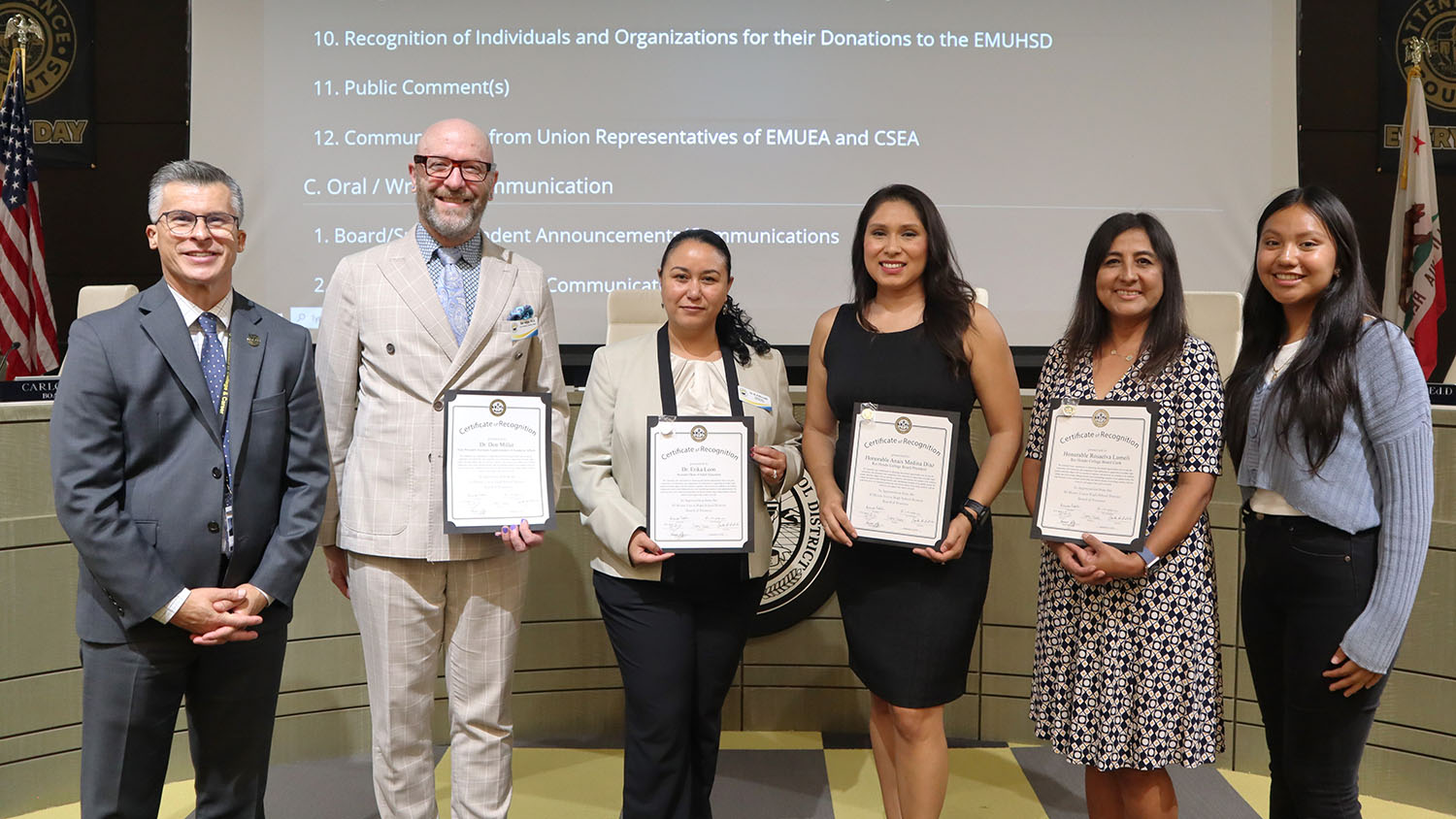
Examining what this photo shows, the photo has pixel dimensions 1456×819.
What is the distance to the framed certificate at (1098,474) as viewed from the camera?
1.99m

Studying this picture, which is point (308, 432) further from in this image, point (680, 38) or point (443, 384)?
point (680, 38)

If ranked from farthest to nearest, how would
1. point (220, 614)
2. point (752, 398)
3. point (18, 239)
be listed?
point (18, 239) → point (752, 398) → point (220, 614)

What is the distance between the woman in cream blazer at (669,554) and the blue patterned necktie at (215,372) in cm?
73

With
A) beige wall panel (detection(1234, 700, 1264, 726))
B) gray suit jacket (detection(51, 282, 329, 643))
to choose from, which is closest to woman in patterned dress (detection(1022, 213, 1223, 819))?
beige wall panel (detection(1234, 700, 1264, 726))

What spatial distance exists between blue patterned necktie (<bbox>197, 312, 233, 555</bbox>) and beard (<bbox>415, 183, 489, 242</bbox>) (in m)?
0.53

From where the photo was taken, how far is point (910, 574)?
221 centimetres

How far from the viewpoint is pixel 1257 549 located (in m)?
1.98

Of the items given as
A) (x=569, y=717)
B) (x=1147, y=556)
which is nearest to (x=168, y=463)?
(x=1147, y=556)

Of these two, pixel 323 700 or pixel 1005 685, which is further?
pixel 1005 685

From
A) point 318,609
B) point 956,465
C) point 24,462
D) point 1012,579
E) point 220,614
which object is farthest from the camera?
point 1012,579

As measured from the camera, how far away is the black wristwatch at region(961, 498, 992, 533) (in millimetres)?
2161

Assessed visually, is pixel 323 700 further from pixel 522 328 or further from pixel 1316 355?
pixel 1316 355

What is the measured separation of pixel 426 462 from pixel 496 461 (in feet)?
0.61

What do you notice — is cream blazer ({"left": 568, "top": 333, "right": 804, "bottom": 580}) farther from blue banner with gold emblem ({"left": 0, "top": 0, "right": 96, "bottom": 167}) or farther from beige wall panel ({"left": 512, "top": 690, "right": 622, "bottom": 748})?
blue banner with gold emblem ({"left": 0, "top": 0, "right": 96, "bottom": 167})
